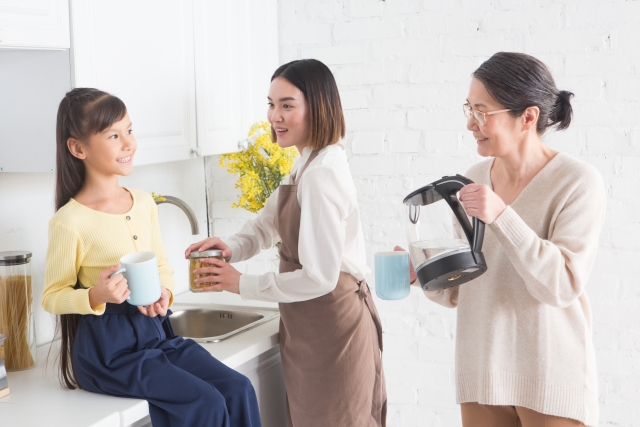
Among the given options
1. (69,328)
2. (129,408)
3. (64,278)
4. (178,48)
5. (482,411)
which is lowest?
(482,411)

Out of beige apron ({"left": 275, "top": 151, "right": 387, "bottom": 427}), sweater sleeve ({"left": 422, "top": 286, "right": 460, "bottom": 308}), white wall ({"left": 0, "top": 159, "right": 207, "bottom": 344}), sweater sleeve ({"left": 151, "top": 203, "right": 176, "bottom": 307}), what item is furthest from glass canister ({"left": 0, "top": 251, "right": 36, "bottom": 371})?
sweater sleeve ({"left": 422, "top": 286, "right": 460, "bottom": 308})

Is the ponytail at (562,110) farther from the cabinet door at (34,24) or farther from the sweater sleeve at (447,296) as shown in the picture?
the cabinet door at (34,24)

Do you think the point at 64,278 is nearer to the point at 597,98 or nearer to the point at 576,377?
the point at 576,377

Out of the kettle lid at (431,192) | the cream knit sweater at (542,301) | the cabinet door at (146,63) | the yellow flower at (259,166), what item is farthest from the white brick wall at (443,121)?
the kettle lid at (431,192)

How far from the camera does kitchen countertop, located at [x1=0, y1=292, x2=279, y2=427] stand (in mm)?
1418

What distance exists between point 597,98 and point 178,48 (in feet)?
4.39

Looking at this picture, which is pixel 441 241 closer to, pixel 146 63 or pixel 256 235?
pixel 256 235

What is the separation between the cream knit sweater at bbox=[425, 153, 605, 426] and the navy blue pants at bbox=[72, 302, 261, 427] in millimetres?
582

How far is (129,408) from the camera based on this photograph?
1.48 m

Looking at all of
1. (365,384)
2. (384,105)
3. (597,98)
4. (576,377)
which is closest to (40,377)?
(365,384)

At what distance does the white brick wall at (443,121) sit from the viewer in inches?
89.2

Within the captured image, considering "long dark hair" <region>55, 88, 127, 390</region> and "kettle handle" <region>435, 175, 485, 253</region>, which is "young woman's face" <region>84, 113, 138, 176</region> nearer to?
"long dark hair" <region>55, 88, 127, 390</region>

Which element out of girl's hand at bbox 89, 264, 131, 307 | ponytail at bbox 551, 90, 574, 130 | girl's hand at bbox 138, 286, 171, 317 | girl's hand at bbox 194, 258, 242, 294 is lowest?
girl's hand at bbox 138, 286, 171, 317

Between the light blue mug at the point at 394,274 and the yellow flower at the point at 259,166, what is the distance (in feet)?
2.34
